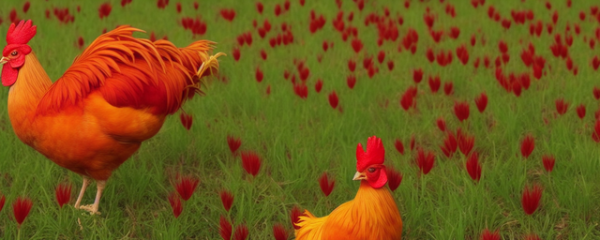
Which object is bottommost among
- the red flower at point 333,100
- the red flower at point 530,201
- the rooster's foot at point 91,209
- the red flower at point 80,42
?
the rooster's foot at point 91,209

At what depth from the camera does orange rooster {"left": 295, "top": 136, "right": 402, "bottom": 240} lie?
7.57 ft

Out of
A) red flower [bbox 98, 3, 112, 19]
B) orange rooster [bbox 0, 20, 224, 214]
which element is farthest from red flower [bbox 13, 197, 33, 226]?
red flower [bbox 98, 3, 112, 19]

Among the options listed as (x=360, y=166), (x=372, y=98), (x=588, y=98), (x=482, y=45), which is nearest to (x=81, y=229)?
(x=360, y=166)

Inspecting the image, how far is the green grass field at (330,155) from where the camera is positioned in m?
3.07

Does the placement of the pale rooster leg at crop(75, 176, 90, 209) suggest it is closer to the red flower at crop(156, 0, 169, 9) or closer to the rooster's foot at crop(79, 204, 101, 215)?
the rooster's foot at crop(79, 204, 101, 215)

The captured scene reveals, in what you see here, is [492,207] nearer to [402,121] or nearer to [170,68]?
[402,121]

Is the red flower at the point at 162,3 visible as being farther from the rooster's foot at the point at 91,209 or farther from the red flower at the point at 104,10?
the rooster's foot at the point at 91,209

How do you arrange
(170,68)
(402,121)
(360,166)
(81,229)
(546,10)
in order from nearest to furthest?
(360,166) < (81,229) < (170,68) < (402,121) < (546,10)

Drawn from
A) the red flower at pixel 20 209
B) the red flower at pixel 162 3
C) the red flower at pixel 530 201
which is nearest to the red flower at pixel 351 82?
the red flower at pixel 530 201

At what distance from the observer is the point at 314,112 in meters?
4.28

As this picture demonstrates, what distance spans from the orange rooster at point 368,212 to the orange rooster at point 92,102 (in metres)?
1.11

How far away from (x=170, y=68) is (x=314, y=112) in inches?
49.6

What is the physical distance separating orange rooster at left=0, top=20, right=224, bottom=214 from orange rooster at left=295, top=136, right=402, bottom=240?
1.11 m

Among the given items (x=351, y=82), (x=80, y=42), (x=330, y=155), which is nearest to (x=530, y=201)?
(x=330, y=155)
